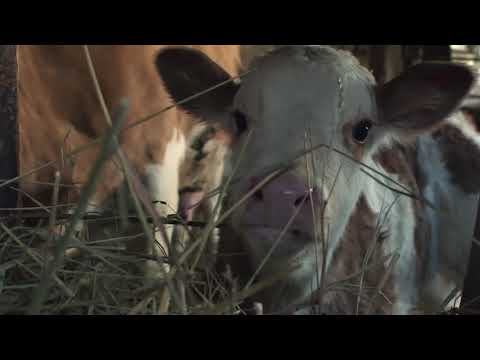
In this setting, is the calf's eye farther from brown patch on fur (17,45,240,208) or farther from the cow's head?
brown patch on fur (17,45,240,208)

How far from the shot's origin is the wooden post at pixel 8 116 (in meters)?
2.00

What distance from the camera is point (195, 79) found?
2596 mm

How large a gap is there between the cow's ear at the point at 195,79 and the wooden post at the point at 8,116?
2.36 ft

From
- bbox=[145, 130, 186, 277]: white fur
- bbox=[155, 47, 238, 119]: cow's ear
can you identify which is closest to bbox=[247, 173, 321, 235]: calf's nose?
bbox=[155, 47, 238, 119]: cow's ear

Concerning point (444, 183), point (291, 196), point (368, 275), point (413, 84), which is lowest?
point (368, 275)

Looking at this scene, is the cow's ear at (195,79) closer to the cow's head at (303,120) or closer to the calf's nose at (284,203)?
the cow's head at (303,120)

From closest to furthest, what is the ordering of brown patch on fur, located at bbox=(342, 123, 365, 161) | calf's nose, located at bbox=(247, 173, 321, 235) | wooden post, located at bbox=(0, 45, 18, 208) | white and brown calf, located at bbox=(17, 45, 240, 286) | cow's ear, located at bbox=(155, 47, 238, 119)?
calf's nose, located at bbox=(247, 173, 321, 235), wooden post, located at bbox=(0, 45, 18, 208), brown patch on fur, located at bbox=(342, 123, 365, 161), cow's ear, located at bbox=(155, 47, 238, 119), white and brown calf, located at bbox=(17, 45, 240, 286)

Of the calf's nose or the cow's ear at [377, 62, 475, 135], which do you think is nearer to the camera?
the calf's nose

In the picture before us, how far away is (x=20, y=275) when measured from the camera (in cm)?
162

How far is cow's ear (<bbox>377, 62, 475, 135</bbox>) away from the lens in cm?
235

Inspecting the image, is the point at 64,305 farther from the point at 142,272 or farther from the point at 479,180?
the point at 479,180

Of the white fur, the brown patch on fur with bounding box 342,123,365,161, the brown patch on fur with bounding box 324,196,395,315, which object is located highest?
the brown patch on fur with bounding box 342,123,365,161
